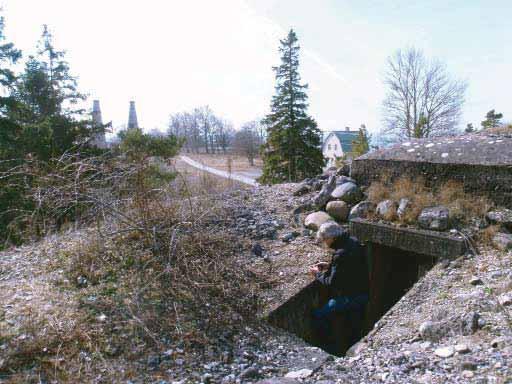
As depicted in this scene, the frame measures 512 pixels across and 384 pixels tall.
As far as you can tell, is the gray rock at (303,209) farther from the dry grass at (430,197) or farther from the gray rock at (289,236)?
the dry grass at (430,197)

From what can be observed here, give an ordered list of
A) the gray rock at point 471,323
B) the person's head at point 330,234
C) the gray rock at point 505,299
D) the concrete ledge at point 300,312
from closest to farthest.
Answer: the gray rock at point 471,323, the gray rock at point 505,299, the concrete ledge at point 300,312, the person's head at point 330,234

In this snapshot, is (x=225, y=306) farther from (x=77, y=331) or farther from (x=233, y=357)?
(x=77, y=331)

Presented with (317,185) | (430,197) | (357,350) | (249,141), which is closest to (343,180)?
(317,185)

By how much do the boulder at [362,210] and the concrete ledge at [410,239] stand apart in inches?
6.0

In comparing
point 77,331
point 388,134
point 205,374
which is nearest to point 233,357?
point 205,374

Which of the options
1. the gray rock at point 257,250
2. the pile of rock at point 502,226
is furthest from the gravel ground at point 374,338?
the gray rock at point 257,250

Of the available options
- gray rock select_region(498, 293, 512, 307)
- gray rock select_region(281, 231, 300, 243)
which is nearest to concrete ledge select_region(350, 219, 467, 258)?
gray rock select_region(281, 231, 300, 243)

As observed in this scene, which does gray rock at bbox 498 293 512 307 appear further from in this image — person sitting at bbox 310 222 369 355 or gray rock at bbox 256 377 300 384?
gray rock at bbox 256 377 300 384

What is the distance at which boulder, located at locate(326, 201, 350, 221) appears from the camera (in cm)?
533

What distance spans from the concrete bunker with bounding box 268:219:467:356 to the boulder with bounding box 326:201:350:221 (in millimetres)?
434

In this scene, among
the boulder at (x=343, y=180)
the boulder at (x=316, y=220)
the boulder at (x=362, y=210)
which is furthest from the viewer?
the boulder at (x=343, y=180)

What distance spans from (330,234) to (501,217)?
6.60 feet

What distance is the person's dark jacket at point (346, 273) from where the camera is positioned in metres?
4.09

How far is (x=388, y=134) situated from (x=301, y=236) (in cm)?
2169
